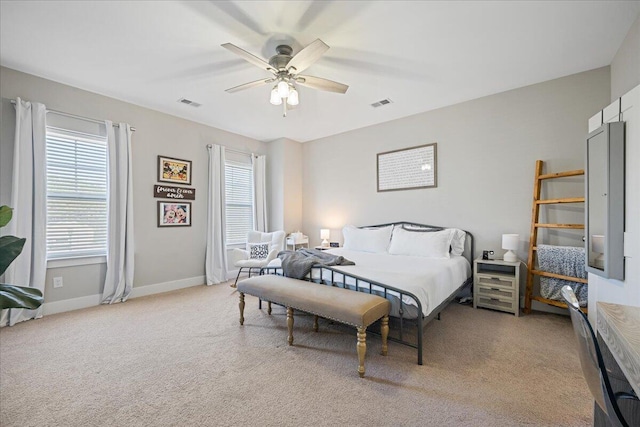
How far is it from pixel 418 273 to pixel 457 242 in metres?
1.49

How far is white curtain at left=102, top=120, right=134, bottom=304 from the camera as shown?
373 cm

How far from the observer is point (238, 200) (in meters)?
5.41

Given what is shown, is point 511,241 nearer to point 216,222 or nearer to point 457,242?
point 457,242

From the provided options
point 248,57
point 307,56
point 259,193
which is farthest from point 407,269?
point 259,193

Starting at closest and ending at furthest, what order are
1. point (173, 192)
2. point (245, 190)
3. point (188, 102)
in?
point (188, 102) → point (173, 192) → point (245, 190)

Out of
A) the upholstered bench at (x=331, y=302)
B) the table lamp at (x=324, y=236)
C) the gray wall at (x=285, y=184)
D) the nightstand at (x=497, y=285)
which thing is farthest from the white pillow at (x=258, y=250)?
the nightstand at (x=497, y=285)

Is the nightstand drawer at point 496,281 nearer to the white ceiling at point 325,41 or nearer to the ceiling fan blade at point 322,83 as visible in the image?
the white ceiling at point 325,41

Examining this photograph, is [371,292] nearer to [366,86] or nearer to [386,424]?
[386,424]

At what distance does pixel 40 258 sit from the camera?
3.17 m

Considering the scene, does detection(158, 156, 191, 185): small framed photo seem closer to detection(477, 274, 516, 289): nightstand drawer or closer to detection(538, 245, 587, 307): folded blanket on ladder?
detection(477, 274, 516, 289): nightstand drawer

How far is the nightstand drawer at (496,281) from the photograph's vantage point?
3291 millimetres

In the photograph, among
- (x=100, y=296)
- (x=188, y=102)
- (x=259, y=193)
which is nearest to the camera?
(x=100, y=296)

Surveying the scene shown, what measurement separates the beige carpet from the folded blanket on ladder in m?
0.33

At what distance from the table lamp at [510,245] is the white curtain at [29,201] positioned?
5482 mm
